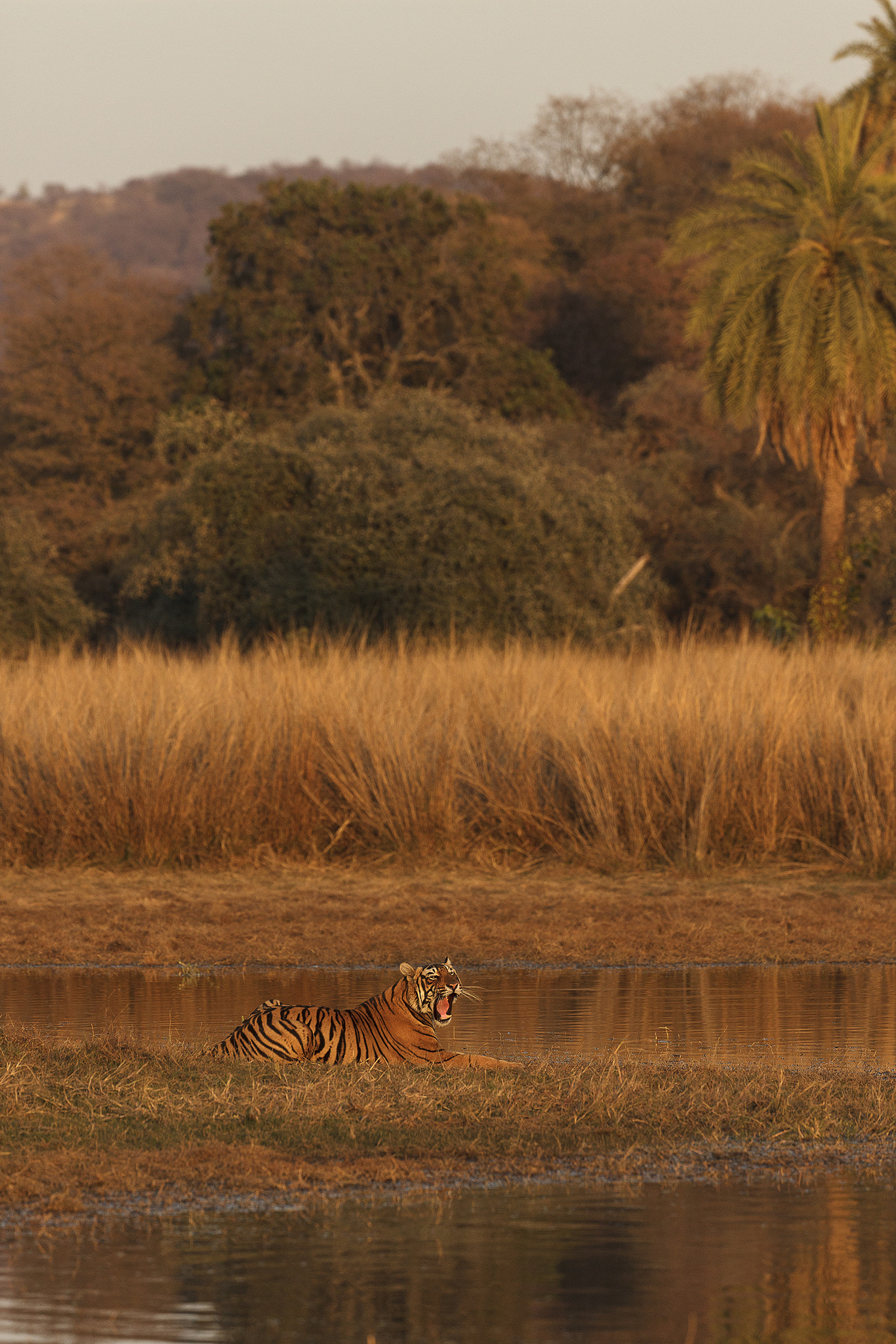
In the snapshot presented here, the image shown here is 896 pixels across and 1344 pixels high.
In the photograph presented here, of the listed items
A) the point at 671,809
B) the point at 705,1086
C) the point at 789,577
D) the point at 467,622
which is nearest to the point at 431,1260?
the point at 705,1086

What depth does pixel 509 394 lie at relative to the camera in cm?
4300

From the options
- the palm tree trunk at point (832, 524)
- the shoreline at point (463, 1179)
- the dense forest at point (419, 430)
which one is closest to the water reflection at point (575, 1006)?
the shoreline at point (463, 1179)

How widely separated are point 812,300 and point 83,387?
1885 cm

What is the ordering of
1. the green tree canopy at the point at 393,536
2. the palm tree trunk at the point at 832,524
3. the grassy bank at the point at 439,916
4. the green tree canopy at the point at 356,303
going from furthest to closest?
the green tree canopy at the point at 356,303, the green tree canopy at the point at 393,536, the palm tree trunk at the point at 832,524, the grassy bank at the point at 439,916

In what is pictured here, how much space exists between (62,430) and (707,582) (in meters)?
13.8

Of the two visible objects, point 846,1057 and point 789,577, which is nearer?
point 846,1057

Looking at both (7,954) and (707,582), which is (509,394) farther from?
(7,954)

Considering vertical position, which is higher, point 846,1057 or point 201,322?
point 201,322

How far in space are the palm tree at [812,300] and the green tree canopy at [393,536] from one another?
3.63 meters

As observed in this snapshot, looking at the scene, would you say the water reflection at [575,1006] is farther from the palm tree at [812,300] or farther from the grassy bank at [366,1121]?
the palm tree at [812,300]

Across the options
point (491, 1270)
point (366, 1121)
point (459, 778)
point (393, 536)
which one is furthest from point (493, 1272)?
point (393, 536)

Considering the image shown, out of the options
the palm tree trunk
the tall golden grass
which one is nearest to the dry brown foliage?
the tall golden grass

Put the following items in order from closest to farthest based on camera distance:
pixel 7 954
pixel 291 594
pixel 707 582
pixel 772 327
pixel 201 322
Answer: pixel 7 954 → pixel 772 327 → pixel 291 594 → pixel 707 582 → pixel 201 322

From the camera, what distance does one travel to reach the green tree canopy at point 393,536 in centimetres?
3111
